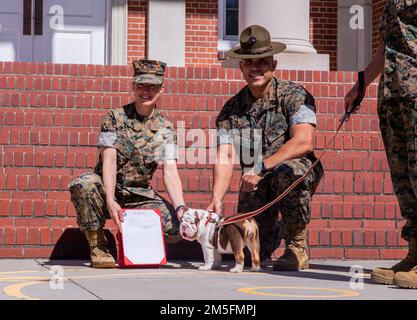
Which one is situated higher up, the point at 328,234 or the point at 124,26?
the point at 124,26

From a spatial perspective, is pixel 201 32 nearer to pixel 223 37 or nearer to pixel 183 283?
pixel 223 37

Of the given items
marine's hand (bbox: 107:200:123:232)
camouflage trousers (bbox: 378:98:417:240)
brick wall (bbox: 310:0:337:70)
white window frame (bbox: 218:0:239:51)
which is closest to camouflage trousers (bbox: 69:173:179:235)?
marine's hand (bbox: 107:200:123:232)

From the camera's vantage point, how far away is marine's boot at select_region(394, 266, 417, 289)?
19.1 feet

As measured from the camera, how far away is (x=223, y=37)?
15578mm

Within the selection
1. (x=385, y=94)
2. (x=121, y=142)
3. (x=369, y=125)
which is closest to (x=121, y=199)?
(x=121, y=142)

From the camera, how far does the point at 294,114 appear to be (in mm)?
7191

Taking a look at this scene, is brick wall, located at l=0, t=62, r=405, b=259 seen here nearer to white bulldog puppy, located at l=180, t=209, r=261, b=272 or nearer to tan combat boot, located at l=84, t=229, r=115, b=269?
tan combat boot, located at l=84, t=229, r=115, b=269

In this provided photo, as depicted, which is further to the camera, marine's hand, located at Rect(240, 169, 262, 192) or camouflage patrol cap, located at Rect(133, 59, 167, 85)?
camouflage patrol cap, located at Rect(133, 59, 167, 85)

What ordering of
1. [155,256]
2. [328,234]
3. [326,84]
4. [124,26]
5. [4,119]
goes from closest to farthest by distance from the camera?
1. [155,256]
2. [328,234]
3. [4,119]
4. [326,84]
5. [124,26]

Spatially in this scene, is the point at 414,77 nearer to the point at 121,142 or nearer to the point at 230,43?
the point at 121,142

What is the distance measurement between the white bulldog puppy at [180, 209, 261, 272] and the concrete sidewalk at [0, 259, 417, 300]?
0.11 metres

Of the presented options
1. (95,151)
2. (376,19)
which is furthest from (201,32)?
(95,151)

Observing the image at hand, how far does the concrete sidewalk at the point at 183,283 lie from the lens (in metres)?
5.42

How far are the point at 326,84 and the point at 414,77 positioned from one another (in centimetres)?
463
